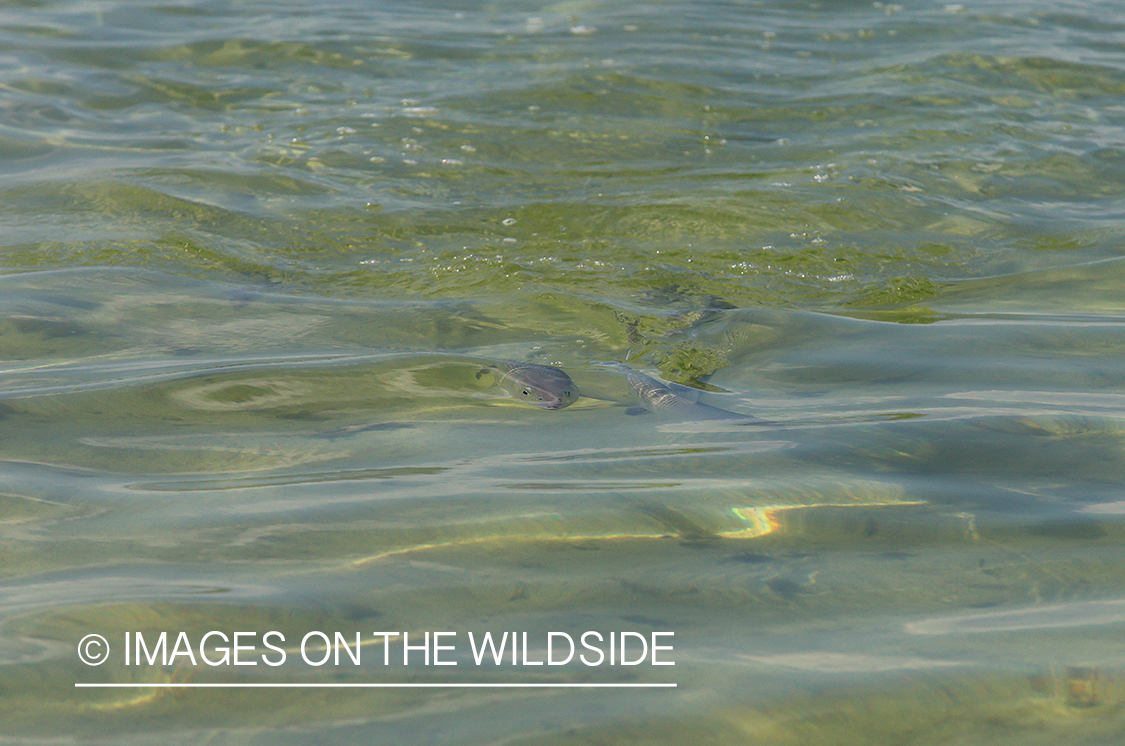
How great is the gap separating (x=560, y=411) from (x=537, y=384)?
0.47 feet

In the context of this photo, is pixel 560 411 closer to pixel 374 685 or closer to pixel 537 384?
pixel 537 384

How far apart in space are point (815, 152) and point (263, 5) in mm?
7217

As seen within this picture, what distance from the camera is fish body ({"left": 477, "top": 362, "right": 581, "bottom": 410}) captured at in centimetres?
377

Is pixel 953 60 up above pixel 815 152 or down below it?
above

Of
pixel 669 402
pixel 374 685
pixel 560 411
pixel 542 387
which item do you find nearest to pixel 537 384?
pixel 542 387

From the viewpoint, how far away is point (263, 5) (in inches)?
453

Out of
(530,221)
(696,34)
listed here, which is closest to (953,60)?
(696,34)

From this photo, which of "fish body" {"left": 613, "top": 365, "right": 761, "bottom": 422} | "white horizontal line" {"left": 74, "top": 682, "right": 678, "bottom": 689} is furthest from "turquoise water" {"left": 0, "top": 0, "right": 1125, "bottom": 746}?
"fish body" {"left": 613, "top": 365, "right": 761, "bottom": 422}

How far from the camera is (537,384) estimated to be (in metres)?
3.81

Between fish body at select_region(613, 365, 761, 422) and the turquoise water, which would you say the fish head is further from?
fish body at select_region(613, 365, 761, 422)

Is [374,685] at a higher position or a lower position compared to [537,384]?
lower

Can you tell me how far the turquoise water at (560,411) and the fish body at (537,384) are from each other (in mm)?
63

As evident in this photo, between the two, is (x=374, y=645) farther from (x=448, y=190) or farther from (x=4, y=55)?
(x=4, y=55)

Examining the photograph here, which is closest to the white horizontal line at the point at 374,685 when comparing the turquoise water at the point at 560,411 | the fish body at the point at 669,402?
the turquoise water at the point at 560,411
